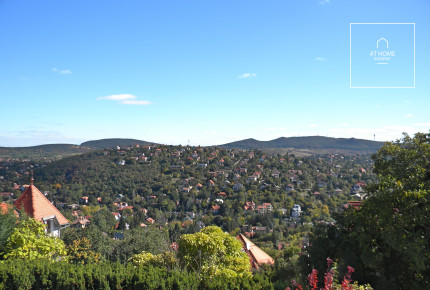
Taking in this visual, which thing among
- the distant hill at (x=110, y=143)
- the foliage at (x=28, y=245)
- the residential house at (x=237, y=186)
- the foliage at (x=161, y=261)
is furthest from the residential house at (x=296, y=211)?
the distant hill at (x=110, y=143)

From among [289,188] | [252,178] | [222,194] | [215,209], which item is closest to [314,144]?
[252,178]

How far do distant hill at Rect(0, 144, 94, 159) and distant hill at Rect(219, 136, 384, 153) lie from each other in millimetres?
53434

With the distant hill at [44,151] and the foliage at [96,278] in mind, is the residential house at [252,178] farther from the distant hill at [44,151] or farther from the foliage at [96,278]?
the distant hill at [44,151]

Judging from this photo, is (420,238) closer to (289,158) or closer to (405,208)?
(405,208)

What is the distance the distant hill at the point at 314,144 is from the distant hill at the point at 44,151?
53434mm

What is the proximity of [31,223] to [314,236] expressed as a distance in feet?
24.8

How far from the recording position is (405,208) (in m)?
6.25

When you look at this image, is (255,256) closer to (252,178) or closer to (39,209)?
(39,209)

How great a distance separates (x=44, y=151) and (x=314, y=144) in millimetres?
100777

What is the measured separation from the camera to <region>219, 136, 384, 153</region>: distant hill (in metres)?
116

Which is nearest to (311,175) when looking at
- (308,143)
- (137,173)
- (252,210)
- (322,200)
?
(322,200)

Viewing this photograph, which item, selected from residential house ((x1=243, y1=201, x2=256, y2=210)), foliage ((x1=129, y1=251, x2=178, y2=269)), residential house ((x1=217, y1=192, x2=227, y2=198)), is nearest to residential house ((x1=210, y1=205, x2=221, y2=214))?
residential house ((x1=217, y1=192, x2=227, y2=198))

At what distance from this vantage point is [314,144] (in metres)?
124

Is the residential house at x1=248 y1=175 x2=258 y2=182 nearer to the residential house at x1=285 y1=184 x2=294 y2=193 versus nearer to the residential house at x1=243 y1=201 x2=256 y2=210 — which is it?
the residential house at x1=285 y1=184 x2=294 y2=193
